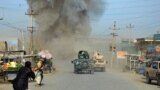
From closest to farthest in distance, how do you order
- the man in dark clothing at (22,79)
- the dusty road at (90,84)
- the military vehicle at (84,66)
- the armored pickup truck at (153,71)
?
the man in dark clothing at (22,79), the dusty road at (90,84), the armored pickup truck at (153,71), the military vehicle at (84,66)

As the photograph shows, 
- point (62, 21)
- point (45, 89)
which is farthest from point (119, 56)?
point (45, 89)

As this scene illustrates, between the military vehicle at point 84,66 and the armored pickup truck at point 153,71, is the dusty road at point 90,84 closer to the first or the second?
the armored pickup truck at point 153,71

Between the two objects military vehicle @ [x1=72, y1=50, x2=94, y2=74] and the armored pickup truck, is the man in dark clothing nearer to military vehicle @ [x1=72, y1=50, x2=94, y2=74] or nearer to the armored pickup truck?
the armored pickup truck

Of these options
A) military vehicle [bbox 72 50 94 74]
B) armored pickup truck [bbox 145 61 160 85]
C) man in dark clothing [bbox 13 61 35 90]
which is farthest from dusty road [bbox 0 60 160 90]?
man in dark clothing [bbox 13 61 35 90]

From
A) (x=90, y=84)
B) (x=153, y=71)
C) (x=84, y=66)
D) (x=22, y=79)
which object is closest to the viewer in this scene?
(x=22, y=79)

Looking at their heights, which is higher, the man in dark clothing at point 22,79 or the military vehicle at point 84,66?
the man in dark clothing at point 22,79

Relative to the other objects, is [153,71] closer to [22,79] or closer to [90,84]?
[90,84]

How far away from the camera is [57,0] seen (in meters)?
62.7

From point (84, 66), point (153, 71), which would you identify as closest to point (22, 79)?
point (153, 71)

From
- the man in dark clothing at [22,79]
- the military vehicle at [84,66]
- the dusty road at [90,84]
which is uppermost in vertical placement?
the man in dark clothing at [22,79]

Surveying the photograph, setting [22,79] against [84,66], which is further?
[84,66]

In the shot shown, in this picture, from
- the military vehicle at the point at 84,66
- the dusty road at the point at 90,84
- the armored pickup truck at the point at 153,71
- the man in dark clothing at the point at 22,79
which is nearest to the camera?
the man in dark clothing at the point at 22,79

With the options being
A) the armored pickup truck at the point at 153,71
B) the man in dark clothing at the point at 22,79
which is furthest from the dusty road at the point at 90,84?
the man in dark clothing at the point at 22,79

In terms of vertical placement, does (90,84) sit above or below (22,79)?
below
